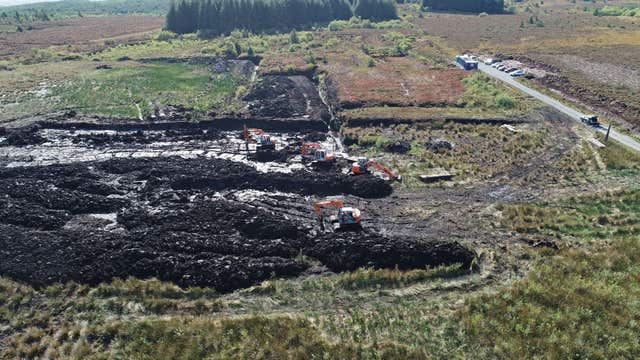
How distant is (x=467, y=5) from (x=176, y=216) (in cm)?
13763

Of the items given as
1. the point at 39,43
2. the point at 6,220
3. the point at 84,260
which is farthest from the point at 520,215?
the point at 39,43

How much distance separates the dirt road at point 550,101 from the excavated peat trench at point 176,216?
86.2ft

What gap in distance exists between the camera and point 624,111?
49125 mm

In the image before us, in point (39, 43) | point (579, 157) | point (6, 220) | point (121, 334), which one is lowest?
point (121, 334)

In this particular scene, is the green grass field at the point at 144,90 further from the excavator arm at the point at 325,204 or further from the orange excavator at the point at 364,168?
the excavator arm at the point at 325,204

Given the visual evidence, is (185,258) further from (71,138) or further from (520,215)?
(71,138)

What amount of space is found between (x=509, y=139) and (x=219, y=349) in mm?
35303

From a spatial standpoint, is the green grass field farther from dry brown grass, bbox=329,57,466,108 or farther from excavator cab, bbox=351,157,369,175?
excavator cab, bbox=351,157,369,175

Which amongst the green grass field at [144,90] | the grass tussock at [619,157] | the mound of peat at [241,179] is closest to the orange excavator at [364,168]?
the mound of peat at [241,179]

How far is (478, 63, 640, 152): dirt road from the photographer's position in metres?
42.3

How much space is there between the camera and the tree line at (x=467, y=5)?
13600cm

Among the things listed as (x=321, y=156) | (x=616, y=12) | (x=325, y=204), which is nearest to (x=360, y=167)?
(x=321, y=156)

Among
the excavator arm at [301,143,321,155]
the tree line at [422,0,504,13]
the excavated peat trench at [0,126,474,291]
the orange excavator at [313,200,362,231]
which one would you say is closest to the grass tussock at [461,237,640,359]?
the excavated peat trench at [0,126,474,291]

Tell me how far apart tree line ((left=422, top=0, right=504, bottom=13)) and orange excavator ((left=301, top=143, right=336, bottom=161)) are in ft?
395
